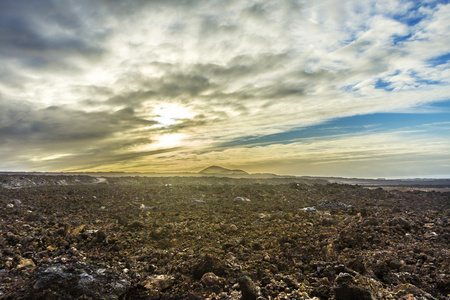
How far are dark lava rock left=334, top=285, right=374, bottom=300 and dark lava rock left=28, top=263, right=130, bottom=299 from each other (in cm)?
399

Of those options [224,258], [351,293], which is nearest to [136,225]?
[224,258]

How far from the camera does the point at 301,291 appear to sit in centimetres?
463

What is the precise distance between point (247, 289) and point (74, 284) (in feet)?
10.3

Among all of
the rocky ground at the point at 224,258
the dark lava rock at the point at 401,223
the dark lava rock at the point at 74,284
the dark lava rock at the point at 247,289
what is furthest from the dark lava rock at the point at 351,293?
the dark lava rock at the point at 401,223

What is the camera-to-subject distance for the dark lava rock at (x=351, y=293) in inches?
162

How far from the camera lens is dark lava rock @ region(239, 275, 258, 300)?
4477mm

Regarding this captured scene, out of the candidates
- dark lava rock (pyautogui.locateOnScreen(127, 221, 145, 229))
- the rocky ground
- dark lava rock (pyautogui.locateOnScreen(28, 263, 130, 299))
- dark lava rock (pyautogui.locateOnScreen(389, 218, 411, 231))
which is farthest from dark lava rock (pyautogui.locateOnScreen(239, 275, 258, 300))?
dark lava rock (pyautogui.locateOnScreen(389, 218, 411, 231))

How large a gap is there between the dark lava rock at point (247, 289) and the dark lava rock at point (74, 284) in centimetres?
230

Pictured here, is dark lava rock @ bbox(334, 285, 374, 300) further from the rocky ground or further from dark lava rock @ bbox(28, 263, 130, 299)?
dark lava rock @ bbox(28, 263, 130, 299)

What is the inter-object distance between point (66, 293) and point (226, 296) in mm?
2780

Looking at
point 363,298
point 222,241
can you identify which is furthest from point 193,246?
point 363,298

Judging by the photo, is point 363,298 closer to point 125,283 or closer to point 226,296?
point 226,296

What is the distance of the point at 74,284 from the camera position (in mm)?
4453

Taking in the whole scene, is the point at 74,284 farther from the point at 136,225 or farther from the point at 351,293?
the point at 136,225
